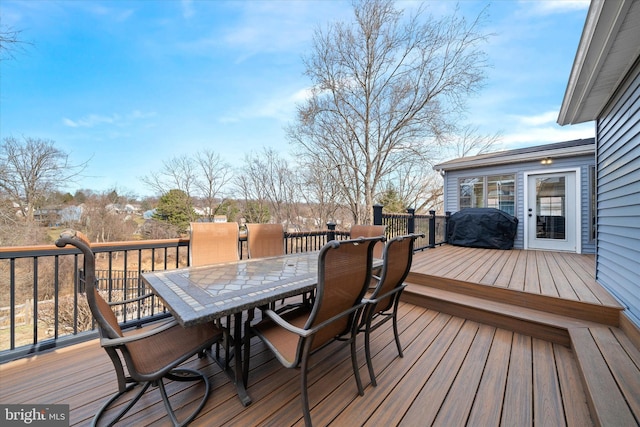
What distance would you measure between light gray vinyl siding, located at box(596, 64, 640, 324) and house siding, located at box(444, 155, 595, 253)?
309cm

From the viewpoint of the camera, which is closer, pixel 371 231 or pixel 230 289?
pixel 230 289

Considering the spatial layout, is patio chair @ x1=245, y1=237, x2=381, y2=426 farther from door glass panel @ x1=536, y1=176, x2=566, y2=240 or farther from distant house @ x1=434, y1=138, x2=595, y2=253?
door glass panel @ x1=536, y1=176, x2=566, y2=240

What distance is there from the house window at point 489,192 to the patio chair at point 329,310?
21.9ft

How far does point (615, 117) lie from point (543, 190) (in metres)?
4.01

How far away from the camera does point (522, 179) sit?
6023mm

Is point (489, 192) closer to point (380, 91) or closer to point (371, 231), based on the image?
point (371, 231)

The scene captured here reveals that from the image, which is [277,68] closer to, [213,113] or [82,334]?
[213,113]

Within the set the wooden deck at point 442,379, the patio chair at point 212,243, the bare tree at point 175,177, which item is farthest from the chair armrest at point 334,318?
the bare tree at point 175,177

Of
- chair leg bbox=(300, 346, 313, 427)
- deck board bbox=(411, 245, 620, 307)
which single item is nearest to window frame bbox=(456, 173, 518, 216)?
deck board bbox=(411, 245, 620, 307)

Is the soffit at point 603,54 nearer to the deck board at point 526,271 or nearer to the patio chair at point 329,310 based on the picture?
the deck board at point 526,271

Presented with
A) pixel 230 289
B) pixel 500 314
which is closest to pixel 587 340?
pixel 500 314

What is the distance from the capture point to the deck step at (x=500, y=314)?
2.33m

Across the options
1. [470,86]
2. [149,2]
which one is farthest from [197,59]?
[470,86]

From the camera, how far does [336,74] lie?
32.0 ft
